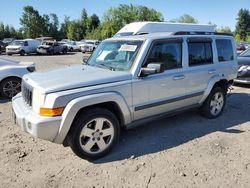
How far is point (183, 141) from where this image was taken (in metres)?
4.62

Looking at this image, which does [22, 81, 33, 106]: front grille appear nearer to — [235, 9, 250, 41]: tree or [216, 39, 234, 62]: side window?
→ [216, 39, 234, 62]: side window

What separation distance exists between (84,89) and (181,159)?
5.94ft

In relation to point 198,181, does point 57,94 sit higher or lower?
higher

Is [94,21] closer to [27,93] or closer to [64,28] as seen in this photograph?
[64,28]

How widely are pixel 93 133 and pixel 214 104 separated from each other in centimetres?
A: 310

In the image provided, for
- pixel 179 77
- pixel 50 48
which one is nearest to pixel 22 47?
pixel 50 48

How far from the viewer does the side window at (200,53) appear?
5.07 meters

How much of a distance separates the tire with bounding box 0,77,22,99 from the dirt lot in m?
2.37

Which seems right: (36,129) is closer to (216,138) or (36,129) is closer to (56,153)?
(56,153)

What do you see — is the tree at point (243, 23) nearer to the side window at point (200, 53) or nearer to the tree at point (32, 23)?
the tree at point (32, 23)

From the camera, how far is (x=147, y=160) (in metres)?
3.97

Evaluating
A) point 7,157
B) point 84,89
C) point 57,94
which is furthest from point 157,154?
point 7,157

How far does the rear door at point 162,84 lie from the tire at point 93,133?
510 millimetres

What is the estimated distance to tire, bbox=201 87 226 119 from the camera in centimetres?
564
